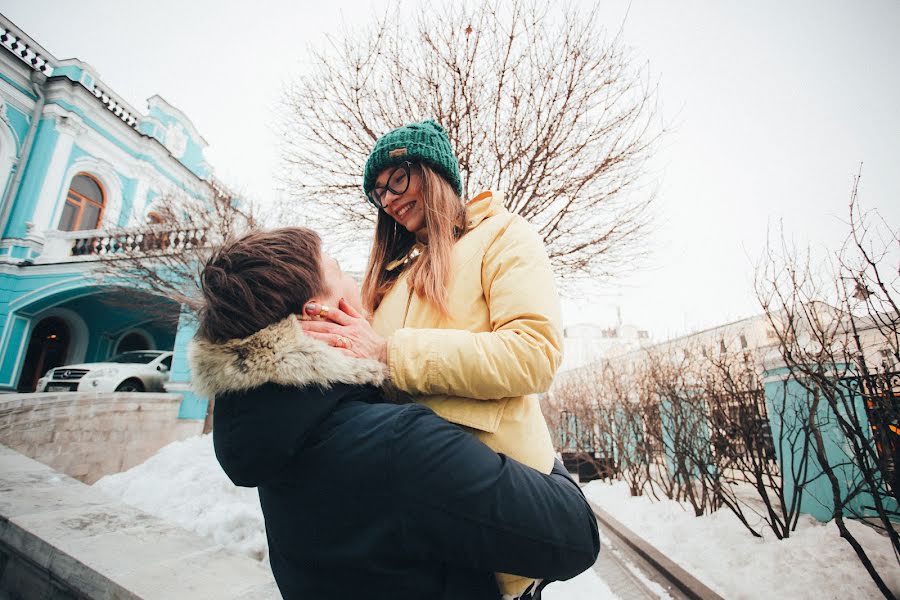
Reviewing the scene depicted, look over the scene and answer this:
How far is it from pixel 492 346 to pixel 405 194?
0.78 metres

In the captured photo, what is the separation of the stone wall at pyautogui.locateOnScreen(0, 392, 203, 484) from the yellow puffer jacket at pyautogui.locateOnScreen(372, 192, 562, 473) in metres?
7.91

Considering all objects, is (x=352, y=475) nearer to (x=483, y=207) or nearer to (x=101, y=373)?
(x=483, y=207)

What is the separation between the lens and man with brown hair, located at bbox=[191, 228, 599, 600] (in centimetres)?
80

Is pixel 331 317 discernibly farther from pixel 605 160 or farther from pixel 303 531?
pixel 605 160

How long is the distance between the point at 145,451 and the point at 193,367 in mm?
9927

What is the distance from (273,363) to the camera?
2.82 feet

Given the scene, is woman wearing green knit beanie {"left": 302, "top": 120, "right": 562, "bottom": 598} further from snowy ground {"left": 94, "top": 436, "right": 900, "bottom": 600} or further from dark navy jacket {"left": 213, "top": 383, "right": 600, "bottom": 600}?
snowy ground {"left": 94, "top": 436, "right": 900, "bottom": 600}

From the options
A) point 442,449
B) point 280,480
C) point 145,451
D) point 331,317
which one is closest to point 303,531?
point 280,480

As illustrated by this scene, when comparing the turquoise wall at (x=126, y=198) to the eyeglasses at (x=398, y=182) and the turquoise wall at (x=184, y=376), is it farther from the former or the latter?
the eyeglasses at (x=398, y=182)

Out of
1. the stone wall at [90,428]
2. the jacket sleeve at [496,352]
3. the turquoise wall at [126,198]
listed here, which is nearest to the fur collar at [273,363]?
the jacket sleeve at [496,352]

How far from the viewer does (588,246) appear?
676 cm

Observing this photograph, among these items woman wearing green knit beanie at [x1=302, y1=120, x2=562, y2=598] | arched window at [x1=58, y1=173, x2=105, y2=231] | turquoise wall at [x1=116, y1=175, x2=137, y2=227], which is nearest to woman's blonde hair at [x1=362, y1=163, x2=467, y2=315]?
woman wearing green knit beanie at [x1=302, y1=120, x2=562, y2=598]

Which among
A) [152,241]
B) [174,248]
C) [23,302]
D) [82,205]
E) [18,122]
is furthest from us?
[82,205]

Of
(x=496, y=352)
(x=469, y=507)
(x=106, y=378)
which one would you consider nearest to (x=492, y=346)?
(x=496, y=352)
